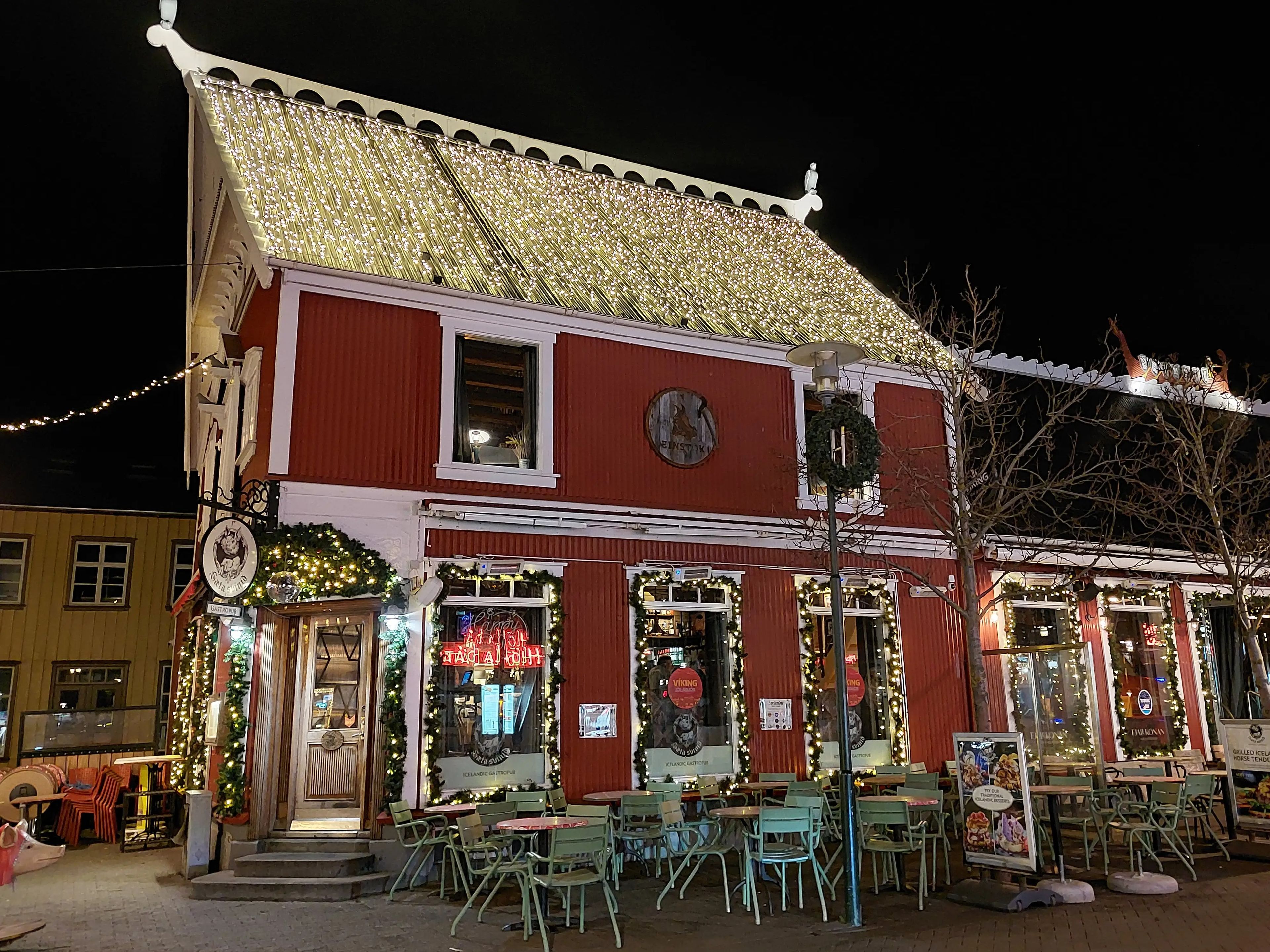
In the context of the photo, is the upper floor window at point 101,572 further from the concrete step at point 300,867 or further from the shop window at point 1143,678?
the shop window at point 1143,678

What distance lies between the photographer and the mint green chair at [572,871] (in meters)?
7.60

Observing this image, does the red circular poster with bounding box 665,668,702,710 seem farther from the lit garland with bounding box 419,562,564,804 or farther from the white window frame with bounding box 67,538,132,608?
the white window frame with bounding box 67,538,132,608

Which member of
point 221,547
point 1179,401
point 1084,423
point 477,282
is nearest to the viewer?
point 221,547

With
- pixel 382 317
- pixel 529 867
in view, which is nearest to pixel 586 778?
pixel 529 867

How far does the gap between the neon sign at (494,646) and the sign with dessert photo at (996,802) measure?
510 cm

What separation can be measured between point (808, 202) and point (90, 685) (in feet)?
59.7

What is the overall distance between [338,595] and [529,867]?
→ 439 cm

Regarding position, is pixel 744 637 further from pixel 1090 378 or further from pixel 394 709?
pixel 1090 378

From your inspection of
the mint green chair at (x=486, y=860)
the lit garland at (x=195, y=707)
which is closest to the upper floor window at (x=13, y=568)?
the lit garland at (x=195, y=707)

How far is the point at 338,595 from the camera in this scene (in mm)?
10711

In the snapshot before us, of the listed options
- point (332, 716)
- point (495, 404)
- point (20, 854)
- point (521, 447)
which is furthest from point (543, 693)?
point (20, 854)

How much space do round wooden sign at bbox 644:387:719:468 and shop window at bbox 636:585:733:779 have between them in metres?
1.90

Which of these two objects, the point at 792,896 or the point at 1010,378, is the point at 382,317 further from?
the point at 1010,378

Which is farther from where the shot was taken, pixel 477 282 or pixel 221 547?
pixel 477 282
